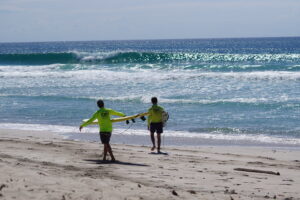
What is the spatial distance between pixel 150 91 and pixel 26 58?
94.8 ft

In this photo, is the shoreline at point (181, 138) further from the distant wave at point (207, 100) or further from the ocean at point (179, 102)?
the distant wave at point (207, 100)

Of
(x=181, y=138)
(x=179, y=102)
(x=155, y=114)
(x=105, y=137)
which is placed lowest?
(x=181, y=138)

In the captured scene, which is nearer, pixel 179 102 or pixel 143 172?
pixel 143 172

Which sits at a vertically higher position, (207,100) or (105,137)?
(105,137)

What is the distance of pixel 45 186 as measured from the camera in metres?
6.72

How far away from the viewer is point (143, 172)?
8156 millimetres

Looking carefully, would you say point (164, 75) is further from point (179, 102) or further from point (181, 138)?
point (181, 138)

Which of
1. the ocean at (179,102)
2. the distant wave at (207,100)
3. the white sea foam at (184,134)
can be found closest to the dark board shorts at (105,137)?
the ocean at (179,102)

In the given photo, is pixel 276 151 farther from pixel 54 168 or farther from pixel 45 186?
pixel 45 186

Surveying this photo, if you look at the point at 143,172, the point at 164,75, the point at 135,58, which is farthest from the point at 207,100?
the point at 135,58

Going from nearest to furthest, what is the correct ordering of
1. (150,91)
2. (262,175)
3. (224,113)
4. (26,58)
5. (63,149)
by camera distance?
(262,175) < (63,149) < (224,113) < (150,91) < (26,58)

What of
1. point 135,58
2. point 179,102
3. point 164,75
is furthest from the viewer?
point 135,58

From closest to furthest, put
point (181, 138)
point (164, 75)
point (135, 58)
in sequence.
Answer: point (181, 138), point (164, 75), point (135, 58)

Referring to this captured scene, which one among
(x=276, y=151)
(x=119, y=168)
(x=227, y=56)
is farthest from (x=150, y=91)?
(x=227, y=56)
